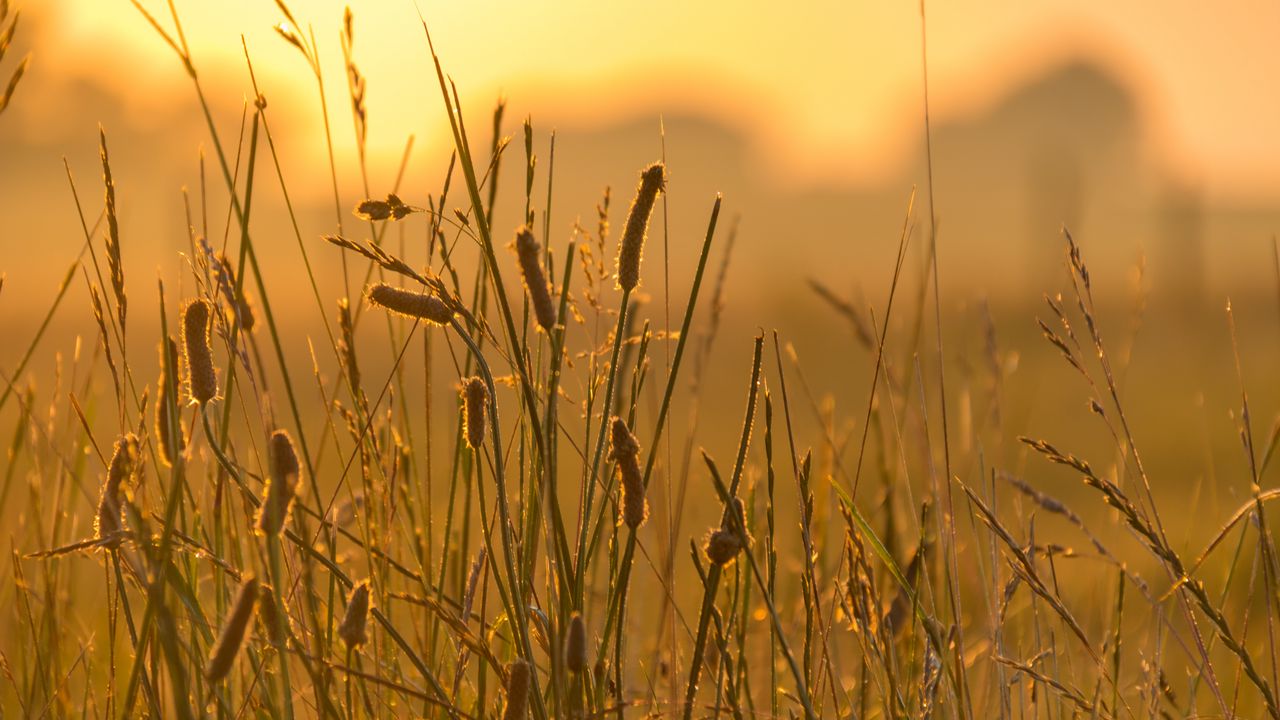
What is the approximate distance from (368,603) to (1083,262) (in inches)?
38.6

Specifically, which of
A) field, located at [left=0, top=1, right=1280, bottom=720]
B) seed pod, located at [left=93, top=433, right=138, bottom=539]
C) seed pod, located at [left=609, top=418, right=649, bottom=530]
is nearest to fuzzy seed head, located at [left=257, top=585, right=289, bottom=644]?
field, located at [left=0, top=1, right=1280, bottom=720]

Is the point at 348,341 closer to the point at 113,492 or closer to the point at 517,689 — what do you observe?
the point at 113,492

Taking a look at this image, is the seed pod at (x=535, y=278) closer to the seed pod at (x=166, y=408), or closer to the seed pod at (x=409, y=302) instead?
the seed pod at (x=409, y=302)

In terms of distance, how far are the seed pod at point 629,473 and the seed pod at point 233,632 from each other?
31 cm

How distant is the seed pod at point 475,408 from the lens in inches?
40.8

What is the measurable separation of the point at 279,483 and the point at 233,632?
0.12 m

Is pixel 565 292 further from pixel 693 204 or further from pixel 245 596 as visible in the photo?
pixel 693 204

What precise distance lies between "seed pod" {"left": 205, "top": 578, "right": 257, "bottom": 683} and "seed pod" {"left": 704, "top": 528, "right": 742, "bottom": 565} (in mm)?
385

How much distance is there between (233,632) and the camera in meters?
0.87

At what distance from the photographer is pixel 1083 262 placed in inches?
57.6

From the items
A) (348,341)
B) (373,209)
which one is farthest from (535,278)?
(348,341)

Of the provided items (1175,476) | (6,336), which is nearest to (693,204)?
(1175,476)

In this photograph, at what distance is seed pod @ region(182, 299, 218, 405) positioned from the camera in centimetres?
108

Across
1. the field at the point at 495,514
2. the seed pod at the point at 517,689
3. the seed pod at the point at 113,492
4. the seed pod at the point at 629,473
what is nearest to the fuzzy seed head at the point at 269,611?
the field at the point at 495,514
